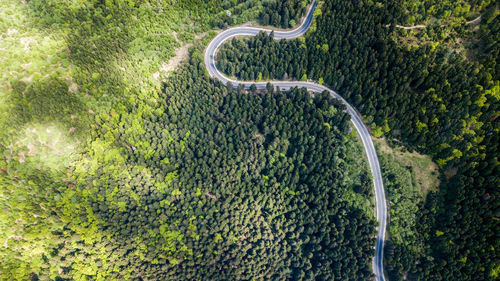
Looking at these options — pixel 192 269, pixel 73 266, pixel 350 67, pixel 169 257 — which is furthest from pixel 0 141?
pixel 350 67

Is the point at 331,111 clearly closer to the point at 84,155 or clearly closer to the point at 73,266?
the point at 84,155

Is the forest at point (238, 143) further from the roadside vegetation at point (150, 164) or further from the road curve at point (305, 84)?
the road curve at point (305, 84)

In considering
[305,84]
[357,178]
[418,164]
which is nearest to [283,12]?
[305,84]

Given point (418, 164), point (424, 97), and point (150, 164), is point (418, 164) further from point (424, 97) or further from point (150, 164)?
point (150, 164)

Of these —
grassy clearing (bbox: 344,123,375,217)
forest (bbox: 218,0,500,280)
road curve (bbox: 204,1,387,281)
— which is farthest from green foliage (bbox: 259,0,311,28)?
grassy clearing (bbox: 344,123,375,217)

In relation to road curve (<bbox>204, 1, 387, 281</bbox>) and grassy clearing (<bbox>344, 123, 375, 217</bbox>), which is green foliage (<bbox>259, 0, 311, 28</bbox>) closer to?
road curve (<bbox>204, 1, 387, 281</bbox>)

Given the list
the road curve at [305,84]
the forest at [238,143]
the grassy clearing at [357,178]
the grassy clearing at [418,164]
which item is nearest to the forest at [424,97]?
the forest at [238,143]
